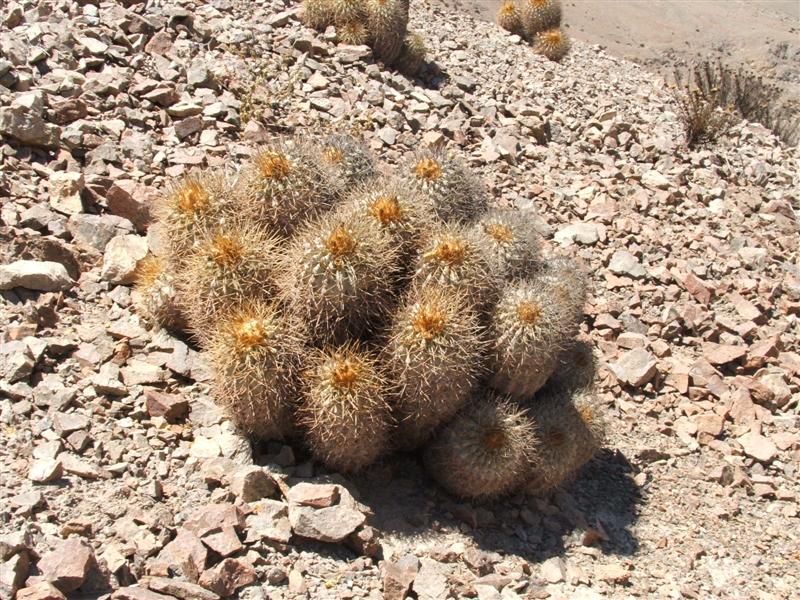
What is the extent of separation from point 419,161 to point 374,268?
38.1 inches

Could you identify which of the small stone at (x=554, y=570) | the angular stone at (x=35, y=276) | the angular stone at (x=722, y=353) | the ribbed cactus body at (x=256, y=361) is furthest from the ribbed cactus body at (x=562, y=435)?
the angular stone at (x=35, y=276)

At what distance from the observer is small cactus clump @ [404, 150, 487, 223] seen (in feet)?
15.5

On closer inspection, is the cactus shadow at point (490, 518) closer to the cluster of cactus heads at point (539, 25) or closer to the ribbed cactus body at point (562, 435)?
the ribbed cactus body at point (562, 435)

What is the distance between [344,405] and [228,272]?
89cm

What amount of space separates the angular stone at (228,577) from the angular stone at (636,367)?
314 centimetres

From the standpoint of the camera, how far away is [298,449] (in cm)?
448

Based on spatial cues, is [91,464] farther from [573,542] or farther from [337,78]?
[337,78]

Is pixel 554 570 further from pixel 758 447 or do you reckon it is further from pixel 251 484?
pixel 758 447

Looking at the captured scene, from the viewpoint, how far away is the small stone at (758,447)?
5391mm

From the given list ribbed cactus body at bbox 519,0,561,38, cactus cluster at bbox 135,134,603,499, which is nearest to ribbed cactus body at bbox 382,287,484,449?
cactus cluster at bbox 135,134,603,499

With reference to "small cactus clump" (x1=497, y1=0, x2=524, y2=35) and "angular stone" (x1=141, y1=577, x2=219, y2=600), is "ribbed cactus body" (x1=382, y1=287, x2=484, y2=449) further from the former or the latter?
"small cactus clump" (x1=497, y1=0, x2=524, y2=35)

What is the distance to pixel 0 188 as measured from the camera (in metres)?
5.16

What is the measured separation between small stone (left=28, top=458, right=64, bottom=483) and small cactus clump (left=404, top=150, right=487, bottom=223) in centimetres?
231

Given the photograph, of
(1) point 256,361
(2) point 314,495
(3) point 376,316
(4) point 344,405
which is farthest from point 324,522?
(3) point 376,316
